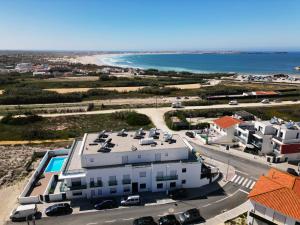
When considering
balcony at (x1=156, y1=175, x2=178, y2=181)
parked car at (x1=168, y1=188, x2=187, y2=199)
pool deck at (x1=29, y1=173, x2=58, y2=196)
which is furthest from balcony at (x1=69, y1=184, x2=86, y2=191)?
parked car at (x1=168, y1=188, x2=187, y2=199)

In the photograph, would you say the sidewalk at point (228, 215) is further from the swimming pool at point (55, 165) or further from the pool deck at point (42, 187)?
the swimming pool at point (55, 165)

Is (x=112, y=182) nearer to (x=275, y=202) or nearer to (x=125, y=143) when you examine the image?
(x=125, y=143)

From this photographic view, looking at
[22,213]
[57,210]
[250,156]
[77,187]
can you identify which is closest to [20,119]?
[77,187]

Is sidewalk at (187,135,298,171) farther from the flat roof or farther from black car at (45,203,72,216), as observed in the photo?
black car at (45,203,72,216)

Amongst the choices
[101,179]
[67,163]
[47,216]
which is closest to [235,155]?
[101,179]

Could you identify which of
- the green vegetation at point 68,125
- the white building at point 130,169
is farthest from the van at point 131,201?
the green vegetation at point 68,125
